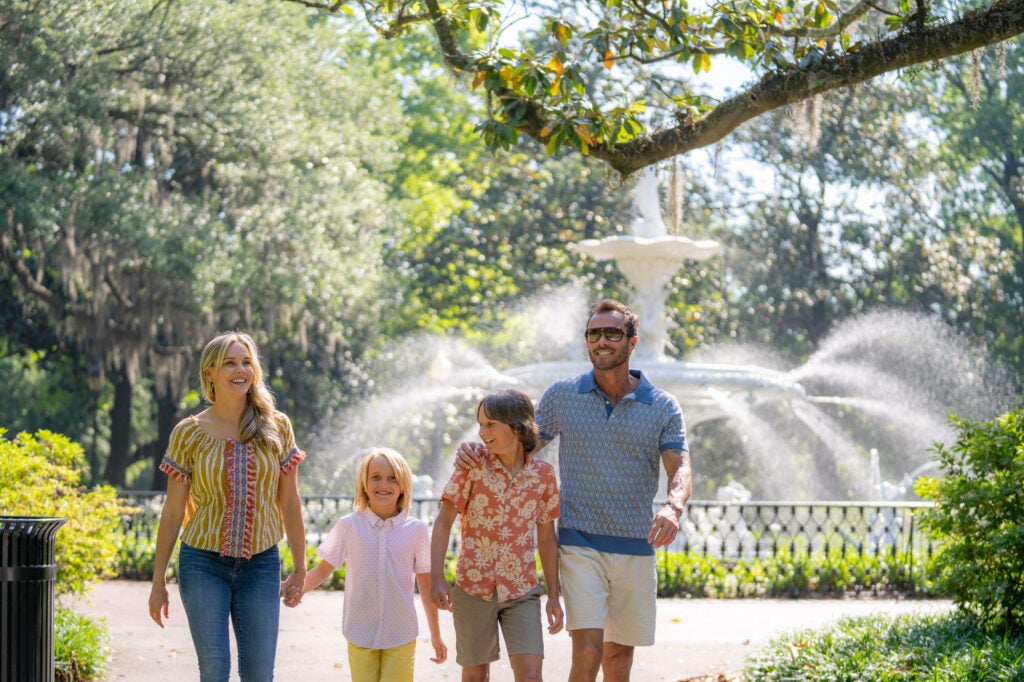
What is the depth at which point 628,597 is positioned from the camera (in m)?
5.55

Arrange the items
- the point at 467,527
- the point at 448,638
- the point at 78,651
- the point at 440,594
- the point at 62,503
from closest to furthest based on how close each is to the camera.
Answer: the point at 440,594 < the point at 467,527 < the point at 78,651 < the point at 62,503 < the point at 448,638

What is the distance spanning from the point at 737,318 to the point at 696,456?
378 cm

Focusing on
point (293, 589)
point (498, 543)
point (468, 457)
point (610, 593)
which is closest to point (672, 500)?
point (610, 593)

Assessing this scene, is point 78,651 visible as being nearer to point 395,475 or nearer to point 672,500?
point 395,475

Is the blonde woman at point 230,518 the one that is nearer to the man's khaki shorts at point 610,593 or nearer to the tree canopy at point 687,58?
the man's khaki shorts at point 610,593

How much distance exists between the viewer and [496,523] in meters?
5.35

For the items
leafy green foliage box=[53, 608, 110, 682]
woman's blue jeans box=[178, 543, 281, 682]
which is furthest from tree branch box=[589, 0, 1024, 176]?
leafy green foliage box=[53, 608, 110, 682]

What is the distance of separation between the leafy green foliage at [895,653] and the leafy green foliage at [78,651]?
3.57 meters

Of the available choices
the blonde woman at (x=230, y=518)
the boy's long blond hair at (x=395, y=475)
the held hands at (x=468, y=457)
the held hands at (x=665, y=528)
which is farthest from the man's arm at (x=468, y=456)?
the held hands at (x=665, y=528)

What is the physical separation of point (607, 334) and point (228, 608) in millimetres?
1835

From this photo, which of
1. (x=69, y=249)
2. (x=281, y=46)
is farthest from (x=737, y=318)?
(x=69, y=249)

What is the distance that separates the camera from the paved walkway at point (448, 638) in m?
8.07

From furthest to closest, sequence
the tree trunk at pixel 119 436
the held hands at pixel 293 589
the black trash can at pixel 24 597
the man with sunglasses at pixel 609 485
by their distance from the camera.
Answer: the tree trunk at pixel 119 436 < the man with sunglasses at pixel 609 485 < the held hands at pixel 293 589 < the black trash can at pixel 24 597

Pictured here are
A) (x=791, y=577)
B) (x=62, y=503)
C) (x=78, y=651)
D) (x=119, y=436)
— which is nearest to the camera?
(x=78, y=651)
